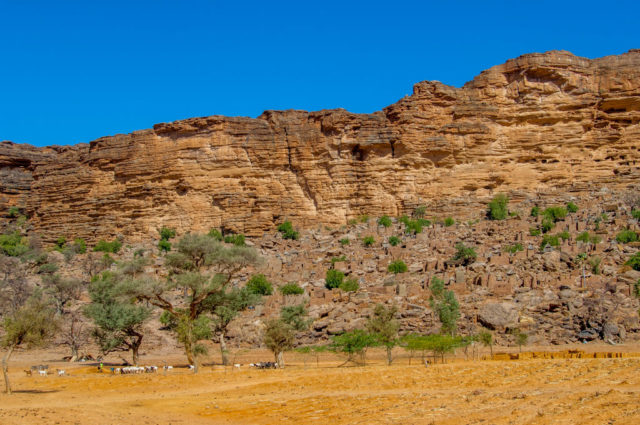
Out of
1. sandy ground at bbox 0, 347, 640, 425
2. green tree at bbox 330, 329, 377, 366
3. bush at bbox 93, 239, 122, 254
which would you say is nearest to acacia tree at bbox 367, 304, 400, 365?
green tree at bbox 330, 329, 377, 366

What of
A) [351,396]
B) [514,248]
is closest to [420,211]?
[514,248]

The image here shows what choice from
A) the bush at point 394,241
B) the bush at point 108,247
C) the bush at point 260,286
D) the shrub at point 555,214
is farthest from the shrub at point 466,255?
the bush at point 108,247

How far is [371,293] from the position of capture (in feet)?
141

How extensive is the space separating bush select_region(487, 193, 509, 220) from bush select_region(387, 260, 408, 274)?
1500 cm

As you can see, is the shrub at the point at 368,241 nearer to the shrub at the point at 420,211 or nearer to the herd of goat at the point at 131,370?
the shrub at the point at 420,211

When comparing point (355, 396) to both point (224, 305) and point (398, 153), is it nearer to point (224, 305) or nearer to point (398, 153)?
point (224, 305)

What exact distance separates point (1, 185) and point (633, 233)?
59.7 meters

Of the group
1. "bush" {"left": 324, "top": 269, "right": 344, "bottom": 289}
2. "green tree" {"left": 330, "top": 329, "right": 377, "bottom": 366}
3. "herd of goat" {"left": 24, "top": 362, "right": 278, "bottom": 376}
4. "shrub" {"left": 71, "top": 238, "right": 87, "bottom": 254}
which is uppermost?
"shrub" {"left": 71, "top": 238, "right": 87, "bottom": 254}

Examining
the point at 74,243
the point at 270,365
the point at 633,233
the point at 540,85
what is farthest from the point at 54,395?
the point at 540,85

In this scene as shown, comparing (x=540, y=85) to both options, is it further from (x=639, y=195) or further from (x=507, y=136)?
(x=639, y=195)

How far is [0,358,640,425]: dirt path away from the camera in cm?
1472

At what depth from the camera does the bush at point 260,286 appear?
45.4 metres

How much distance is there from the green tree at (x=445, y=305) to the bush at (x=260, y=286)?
10.5 m

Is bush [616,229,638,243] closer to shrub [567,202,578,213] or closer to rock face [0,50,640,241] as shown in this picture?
shrub [567,202,578,213]
